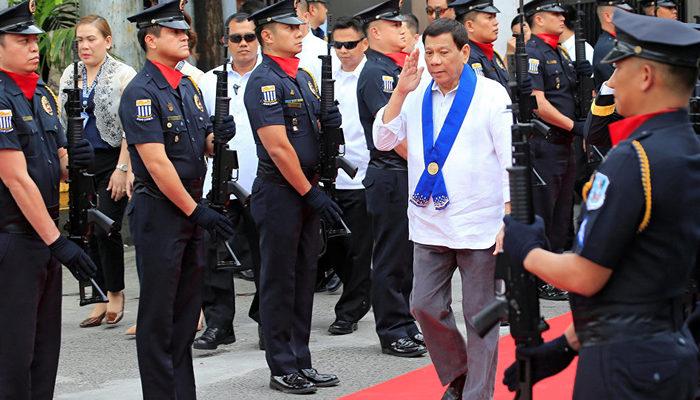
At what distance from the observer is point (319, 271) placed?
9.76 meters

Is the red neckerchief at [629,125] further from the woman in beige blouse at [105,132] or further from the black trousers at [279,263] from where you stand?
the woman in beige blouse at [105,132]

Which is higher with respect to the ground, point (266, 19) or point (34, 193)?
point (266, 19)

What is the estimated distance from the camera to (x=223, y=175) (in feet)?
22.7

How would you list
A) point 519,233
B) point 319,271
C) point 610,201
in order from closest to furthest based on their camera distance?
1. point 610,201
2. point 519,233
3. point 319,271

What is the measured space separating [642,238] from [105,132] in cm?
563

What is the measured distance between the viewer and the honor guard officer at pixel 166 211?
6137 millimetres

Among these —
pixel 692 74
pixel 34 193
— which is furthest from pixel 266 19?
pixel 692 74

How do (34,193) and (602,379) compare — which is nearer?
(602,379)

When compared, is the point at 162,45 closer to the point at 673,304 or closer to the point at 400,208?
the point at 400,208

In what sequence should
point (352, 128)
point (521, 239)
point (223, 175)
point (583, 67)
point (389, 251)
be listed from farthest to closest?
point (583, 67) < point (352, 128) < point (389, 251) < point (223, 175) < point (521, 239)

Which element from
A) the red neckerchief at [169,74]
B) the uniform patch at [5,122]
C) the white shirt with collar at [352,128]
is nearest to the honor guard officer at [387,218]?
the white shirt with collar at [352,128]

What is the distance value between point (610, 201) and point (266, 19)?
12.5 feet

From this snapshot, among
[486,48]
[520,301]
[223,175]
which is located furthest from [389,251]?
[520,301]

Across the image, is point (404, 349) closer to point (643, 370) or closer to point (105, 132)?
point (105, 132)
